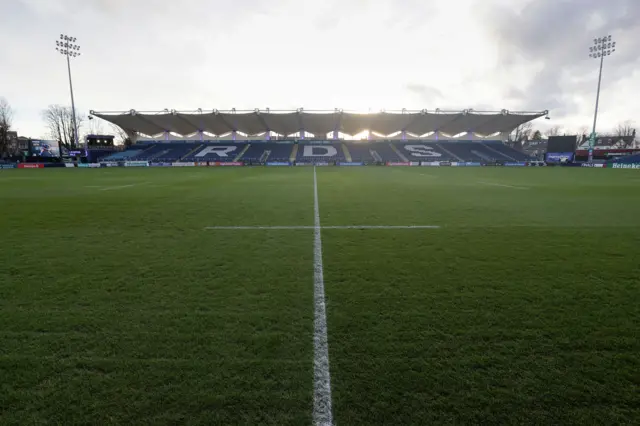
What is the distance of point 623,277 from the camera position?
3.83 m

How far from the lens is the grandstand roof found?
49.2 metres

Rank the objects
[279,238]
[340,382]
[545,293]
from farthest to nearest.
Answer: [279,238], [545,293], [340,382]

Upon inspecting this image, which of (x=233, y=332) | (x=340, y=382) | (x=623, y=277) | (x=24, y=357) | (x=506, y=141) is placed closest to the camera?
(x=340, y=382)

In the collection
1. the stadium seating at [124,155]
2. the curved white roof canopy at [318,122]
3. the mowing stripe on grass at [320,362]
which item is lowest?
the mowing stripe on grass at [320,362]

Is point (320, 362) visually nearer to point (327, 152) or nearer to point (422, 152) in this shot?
point (327, 152)

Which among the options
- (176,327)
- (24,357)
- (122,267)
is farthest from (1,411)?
(122,267)

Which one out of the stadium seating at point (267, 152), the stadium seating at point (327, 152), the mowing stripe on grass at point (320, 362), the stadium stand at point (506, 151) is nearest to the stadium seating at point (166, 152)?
the stadium seating at point (327, 152)

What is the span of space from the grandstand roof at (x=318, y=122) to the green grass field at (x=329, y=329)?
153 feet

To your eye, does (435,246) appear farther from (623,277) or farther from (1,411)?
(1,411)

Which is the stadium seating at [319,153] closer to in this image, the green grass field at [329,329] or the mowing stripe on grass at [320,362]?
the green grass field at [329,329]

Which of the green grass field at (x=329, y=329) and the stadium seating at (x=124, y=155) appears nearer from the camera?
the green grass field at (x=329, y=329)

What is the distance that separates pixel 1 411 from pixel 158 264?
2.66 metres

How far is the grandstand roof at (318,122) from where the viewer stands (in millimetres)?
49250

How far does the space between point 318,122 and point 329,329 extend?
53445mm
